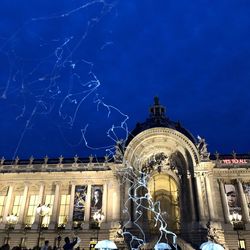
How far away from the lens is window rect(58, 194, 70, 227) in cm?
4214

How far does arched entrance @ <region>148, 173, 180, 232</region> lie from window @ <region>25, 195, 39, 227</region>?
17.7 metres

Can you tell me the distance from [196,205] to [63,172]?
2022cm

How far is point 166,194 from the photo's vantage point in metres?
48.2

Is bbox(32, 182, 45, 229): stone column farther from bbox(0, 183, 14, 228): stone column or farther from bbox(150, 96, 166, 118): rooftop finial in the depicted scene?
bbox(150, 96, 166, 118): rooftop finial

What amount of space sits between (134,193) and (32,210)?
15834mm

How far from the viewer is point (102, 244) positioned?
21.5 meters

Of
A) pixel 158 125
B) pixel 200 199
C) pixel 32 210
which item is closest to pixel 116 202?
pixel 200 199

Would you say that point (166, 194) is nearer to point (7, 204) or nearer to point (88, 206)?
point (88, 206)

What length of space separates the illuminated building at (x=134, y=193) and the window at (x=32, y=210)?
14cm

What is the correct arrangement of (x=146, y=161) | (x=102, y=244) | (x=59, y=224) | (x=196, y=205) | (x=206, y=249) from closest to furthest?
(x=206, y=249) → (x=102, y=244) → (x=196, y=205) → (x=59, y=224) → (x=146, y=161)

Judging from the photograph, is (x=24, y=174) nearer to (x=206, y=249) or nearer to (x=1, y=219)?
(x=1, y=219)

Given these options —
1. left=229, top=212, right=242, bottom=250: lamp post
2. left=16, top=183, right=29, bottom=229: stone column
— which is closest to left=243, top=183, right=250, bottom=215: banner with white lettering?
left=229, top=212, right=242, bottom=250: lamp post

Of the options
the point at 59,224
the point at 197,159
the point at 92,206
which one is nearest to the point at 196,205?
the point at 197,159

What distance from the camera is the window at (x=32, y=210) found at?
4275 cm
